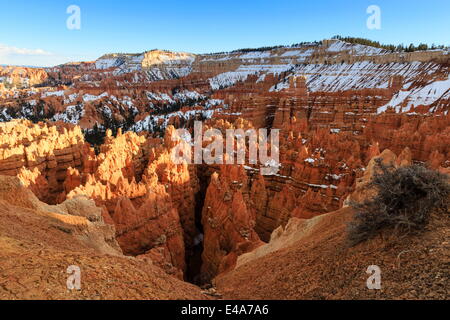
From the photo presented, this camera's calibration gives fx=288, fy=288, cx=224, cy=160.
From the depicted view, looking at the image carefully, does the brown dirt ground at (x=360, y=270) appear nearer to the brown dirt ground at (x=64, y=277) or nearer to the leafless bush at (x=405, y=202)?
the leafless bush at (x=405, y=202)

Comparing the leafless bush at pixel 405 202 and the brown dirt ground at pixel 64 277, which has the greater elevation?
the leafless bush at pixel 405 202

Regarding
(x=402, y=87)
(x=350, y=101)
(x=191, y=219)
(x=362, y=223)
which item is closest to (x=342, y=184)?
(x=191, y=219)

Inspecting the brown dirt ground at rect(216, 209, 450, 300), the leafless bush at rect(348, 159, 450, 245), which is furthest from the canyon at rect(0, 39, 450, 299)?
the leafless bush at rect(348, 159, 450, 245)

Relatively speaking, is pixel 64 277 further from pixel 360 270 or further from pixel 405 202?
pixel 405 202

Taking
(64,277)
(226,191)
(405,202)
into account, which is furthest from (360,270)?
(226,191)

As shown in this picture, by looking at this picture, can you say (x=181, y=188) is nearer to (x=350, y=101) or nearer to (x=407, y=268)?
(x=407, y=268)

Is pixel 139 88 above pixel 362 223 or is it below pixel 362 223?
above

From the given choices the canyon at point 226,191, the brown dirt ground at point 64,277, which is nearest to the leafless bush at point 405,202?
the canyon at point 226,191
